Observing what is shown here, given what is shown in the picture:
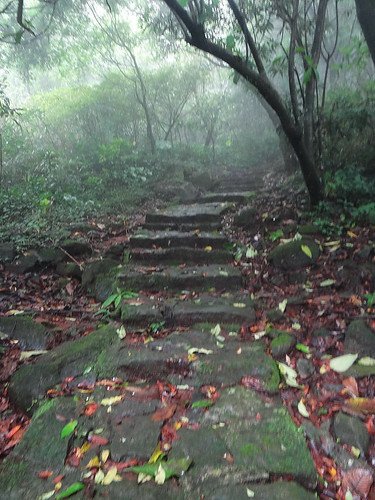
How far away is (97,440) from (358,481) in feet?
5.24

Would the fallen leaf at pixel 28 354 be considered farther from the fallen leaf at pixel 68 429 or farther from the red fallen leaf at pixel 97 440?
the red fallen leaf at pixel 97 440

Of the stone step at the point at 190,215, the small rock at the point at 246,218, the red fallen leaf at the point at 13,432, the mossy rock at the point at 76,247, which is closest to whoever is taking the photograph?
the red fallen leaf at the point at 13,432

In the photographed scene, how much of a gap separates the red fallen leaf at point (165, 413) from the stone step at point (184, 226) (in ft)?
12.9

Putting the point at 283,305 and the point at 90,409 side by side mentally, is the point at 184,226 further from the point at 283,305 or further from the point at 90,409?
the point at 90,409

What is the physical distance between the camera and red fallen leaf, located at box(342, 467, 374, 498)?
2.01 metres

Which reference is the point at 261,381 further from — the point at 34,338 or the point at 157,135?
the point at 157,135

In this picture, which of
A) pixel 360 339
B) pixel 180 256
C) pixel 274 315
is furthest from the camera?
pixel 180 256

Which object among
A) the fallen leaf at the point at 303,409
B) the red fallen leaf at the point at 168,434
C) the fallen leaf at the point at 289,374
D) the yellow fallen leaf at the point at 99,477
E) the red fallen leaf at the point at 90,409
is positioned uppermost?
the red fallen leaf at the point at 90,409

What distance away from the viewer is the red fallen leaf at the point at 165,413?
2543mm

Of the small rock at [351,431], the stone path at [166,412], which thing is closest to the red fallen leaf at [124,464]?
the stone path at [166,412]

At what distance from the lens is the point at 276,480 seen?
80.6 inches

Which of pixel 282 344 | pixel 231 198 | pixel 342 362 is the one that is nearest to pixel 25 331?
pixel 282 344

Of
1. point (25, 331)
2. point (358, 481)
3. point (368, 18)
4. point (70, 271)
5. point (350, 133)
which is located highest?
point (368, 18)

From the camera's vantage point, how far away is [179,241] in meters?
5.83
